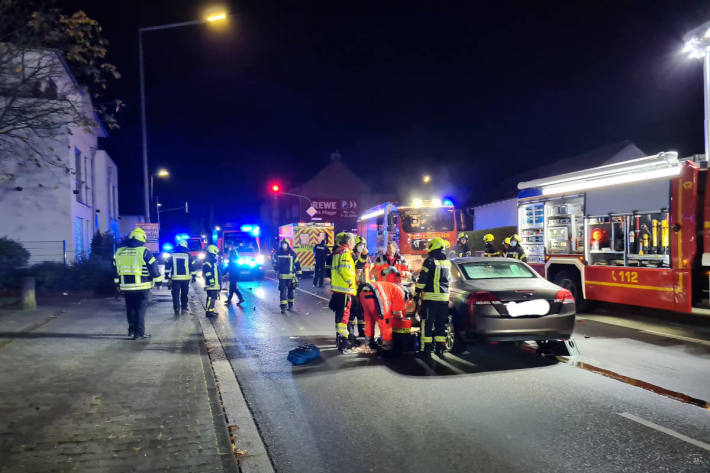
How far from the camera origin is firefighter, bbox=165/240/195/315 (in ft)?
40.3

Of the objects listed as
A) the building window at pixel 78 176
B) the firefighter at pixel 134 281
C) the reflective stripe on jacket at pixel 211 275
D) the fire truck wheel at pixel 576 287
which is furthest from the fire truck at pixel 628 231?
the building window at pixel 78 176

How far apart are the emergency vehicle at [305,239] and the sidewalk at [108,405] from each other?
55.3ft

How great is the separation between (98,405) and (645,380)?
5.99m

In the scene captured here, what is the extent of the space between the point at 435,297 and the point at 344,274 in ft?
5.08

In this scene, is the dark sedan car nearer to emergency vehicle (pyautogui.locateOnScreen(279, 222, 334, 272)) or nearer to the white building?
the white building

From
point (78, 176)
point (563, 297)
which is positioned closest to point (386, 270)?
point (563, 297)

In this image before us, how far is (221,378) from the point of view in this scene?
6.41 metres

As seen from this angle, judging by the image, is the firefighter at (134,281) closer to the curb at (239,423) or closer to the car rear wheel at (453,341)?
the curb at (239,423)

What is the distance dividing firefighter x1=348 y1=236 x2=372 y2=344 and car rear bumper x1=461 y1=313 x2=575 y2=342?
83.4 inches

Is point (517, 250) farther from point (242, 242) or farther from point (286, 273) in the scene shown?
point (242, 242)

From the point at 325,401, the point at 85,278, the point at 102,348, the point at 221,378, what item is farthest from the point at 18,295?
the point at 325,401

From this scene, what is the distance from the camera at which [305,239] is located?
26328 millimetres

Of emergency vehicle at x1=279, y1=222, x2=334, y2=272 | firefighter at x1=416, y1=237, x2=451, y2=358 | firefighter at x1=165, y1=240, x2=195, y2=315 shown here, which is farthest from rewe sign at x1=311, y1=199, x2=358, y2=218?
firefighter at x1=416, y1=237, x2=451, y2=358

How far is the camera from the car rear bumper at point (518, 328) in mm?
6711
